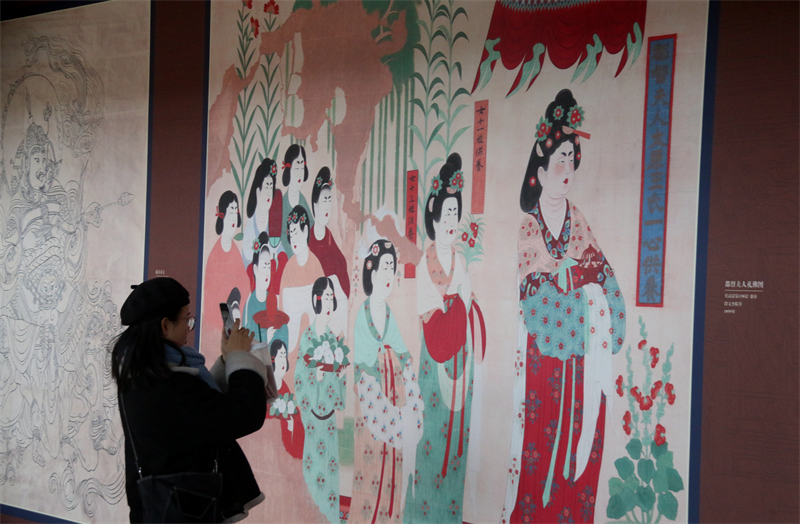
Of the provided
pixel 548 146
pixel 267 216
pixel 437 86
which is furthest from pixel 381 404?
pixel 437 86

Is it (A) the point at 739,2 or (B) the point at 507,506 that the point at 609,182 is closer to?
(A) the point at 739,2

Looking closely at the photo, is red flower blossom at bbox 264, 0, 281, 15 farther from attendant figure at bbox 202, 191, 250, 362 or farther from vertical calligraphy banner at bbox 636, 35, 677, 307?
vertical calligraphy banner at bbox 636, 35, 677, 307

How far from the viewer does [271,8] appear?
2863 mm

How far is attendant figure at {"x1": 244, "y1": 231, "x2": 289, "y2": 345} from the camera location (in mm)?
2816

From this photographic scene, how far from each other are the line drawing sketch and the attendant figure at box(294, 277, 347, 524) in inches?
46.3

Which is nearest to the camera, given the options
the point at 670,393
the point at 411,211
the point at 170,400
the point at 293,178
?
the point at 170,400

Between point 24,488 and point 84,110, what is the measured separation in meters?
2.22

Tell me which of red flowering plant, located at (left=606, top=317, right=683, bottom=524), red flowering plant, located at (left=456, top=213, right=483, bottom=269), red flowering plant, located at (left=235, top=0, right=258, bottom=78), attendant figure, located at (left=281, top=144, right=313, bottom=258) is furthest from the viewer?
red flowering plant, located at (left=235, top=0, right=258, bottom=78)

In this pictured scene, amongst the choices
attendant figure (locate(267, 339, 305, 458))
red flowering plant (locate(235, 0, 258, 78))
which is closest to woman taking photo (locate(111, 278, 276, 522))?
attendant figure (locate(267, 339, 305, 458))

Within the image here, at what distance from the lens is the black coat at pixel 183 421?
157 centimetres

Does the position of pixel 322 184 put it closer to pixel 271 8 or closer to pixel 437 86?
pixel 437 86

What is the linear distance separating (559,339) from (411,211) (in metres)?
0.81

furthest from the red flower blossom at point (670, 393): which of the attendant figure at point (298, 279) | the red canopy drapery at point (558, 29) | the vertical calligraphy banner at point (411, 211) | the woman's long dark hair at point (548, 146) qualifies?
the attendant figure at point (298, 279)

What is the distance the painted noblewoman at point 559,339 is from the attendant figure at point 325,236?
0.81 m
